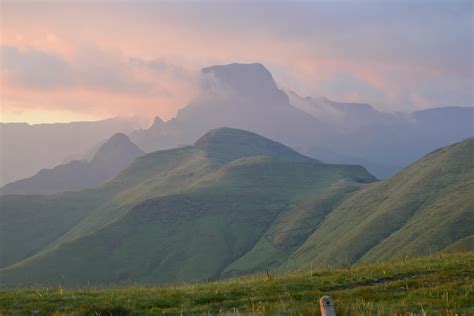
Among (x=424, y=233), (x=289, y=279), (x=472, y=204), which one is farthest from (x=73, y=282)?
(x=289, y=279)

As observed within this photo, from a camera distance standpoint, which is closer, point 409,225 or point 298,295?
point 298,295

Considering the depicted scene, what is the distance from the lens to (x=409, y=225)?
6068 inches

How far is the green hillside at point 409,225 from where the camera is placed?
13412 centimetres

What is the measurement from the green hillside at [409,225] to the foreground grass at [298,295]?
283 ft

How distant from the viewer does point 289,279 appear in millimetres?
24531

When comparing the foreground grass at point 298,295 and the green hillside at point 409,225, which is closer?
the foreground grass at point 298,295

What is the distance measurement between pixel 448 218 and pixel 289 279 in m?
132

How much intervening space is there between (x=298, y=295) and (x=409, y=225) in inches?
5625

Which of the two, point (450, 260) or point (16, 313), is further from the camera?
point (450, 260)

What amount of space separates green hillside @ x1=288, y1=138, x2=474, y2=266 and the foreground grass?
8632 cm

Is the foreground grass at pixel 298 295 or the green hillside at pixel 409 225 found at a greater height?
the foreground grass at pixel 298 295

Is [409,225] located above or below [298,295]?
below

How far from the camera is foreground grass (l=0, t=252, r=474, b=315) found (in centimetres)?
1695

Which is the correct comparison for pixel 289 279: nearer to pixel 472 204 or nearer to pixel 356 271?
pixel 356 271
